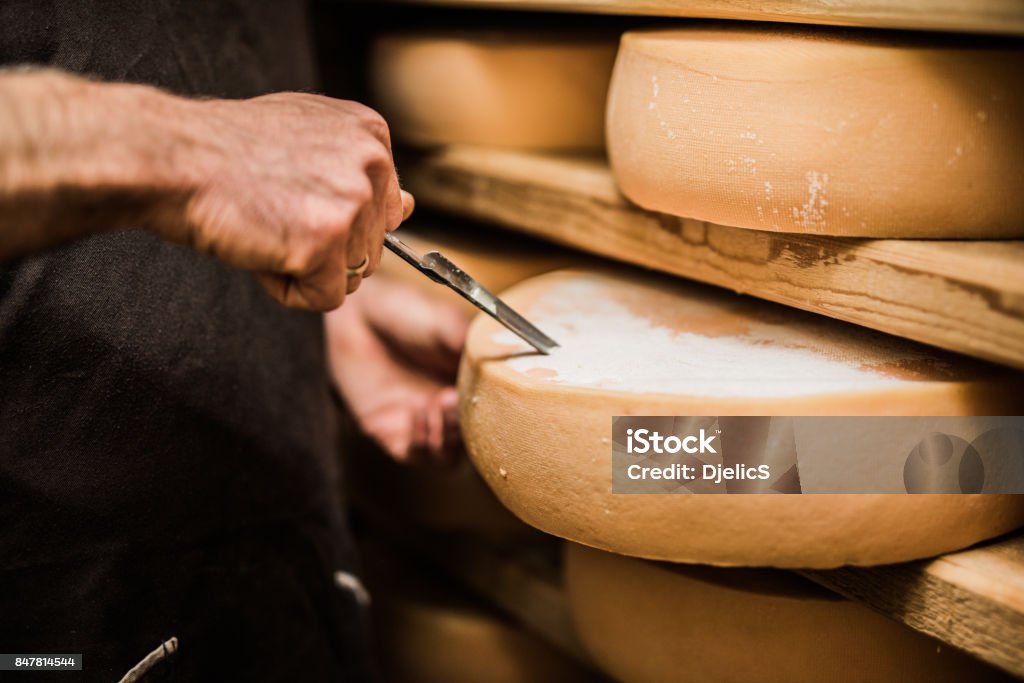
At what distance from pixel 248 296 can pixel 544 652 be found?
A: 549mm

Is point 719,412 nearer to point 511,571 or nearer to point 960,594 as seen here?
point 960,594

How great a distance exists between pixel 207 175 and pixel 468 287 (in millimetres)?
207

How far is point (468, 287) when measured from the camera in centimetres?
63

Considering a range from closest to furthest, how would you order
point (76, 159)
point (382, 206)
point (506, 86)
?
1. point (76, 159)
2. point (382, 206)
3. point (506, 86)

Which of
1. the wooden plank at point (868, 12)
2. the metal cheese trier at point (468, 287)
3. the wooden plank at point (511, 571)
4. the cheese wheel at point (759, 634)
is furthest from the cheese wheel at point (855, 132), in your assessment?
the wooden plank at point (511, 571)

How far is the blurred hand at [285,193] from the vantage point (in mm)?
485

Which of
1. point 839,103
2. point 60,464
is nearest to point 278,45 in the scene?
point 60,464

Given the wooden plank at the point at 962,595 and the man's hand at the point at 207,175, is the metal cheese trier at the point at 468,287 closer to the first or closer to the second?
the man's hand at the point at 207,175

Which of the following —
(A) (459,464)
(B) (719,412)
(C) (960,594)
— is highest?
Result: (B) (719,412)

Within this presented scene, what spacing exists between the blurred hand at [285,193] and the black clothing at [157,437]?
0.22m

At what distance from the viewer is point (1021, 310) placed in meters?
0.48

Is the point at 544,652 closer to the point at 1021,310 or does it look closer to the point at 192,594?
the point at 192,594

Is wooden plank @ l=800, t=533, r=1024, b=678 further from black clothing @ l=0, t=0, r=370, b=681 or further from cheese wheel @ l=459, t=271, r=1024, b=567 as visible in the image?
black clothing @ l=0, t=0, r=370, b=681

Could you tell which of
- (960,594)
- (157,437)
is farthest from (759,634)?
(157,437)
